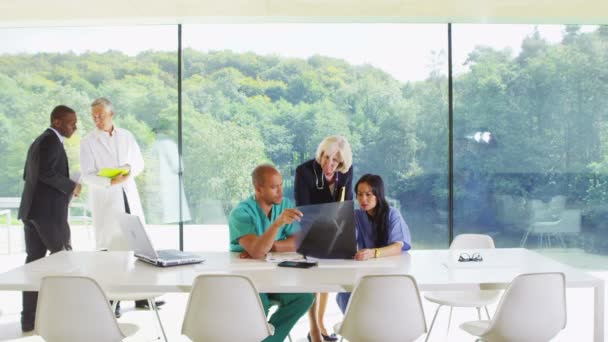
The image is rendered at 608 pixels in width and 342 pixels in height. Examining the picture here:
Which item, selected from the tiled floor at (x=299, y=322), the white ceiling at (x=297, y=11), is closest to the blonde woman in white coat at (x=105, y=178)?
the tiled floor at (x=299, y=322)

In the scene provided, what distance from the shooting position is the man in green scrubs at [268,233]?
343cm

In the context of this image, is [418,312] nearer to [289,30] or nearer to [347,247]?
[347,247]

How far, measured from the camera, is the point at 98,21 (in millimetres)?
6246

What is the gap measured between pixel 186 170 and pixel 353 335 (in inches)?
159

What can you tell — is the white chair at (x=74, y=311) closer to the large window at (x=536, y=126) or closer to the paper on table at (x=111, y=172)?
the paper on table at (x=111, y=172)

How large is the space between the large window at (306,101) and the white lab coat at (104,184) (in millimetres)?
1334

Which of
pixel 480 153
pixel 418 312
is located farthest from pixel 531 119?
pixel 418 312

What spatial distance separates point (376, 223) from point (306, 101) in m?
Answer: 2.99

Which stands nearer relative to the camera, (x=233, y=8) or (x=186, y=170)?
(x=233, y=8)

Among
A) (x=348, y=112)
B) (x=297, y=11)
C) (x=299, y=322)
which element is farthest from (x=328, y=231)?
(x=348, y=112)

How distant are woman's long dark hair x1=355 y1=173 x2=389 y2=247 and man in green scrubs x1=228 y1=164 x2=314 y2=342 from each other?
53cm

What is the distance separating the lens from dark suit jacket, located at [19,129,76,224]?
15.3 ft

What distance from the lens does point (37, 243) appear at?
478cm

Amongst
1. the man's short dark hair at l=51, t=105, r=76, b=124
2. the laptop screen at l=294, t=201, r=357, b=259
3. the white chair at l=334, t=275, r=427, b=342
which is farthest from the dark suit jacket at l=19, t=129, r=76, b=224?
the white chair at l=334, t=275, r=427, b=342
